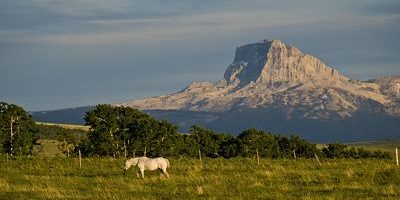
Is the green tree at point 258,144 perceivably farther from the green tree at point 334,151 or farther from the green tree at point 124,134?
the green tree at point 124,134

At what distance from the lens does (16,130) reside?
8025 cm

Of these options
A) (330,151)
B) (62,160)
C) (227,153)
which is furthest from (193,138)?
(62,160)

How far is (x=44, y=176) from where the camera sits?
46.2 metres

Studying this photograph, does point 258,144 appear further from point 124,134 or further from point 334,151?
point 124,134

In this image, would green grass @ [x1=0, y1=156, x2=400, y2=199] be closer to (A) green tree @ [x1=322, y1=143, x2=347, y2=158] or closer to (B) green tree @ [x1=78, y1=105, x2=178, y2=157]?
(B) green tree @ [x1=78, y1=105, x2=178, y2=157]

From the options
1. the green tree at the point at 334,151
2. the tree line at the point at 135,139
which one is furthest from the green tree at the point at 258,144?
the green tree at the point at 334,151

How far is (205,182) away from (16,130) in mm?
43767

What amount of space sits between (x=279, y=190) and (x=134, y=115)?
54250 millimetres

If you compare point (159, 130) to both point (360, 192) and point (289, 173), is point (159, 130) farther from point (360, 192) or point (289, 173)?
point (360, 192)

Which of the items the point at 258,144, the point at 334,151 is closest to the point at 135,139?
the point at 258,144

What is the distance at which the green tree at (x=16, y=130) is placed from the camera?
78.2 meters

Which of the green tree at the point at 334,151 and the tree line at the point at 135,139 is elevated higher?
the tree line at the point at 135,139

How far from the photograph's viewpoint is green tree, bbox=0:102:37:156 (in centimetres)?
7819

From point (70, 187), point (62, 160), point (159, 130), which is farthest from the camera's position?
point (159, 130)
